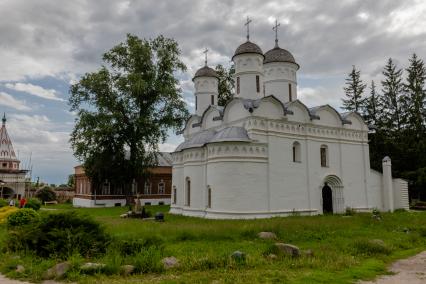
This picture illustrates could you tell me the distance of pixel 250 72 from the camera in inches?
912

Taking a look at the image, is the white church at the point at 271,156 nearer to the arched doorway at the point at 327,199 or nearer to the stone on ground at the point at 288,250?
the arched doorway at the point at 327,199

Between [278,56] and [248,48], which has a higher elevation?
[248,48]

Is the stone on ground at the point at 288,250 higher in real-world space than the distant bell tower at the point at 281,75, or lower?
lower

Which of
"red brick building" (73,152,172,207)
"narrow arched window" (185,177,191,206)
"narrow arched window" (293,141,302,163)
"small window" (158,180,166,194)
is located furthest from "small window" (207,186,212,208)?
"small window" (158,180,166,194)

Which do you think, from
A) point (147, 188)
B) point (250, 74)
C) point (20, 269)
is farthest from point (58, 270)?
point (147, 188)

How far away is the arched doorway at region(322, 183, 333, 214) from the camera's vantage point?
22.5 m

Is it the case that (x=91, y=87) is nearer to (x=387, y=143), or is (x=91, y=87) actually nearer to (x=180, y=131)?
(x=180, y=131)

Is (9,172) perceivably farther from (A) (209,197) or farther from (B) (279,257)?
(B) (279,257)

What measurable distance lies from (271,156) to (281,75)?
6511mm

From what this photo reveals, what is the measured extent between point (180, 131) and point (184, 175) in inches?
275

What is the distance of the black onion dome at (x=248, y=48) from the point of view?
912 inches

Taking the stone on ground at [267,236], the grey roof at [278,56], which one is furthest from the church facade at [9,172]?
the stone on ground at [267,236]

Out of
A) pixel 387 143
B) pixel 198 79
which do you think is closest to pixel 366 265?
pixel 198 79

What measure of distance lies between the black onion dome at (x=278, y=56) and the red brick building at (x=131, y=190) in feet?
44.1
